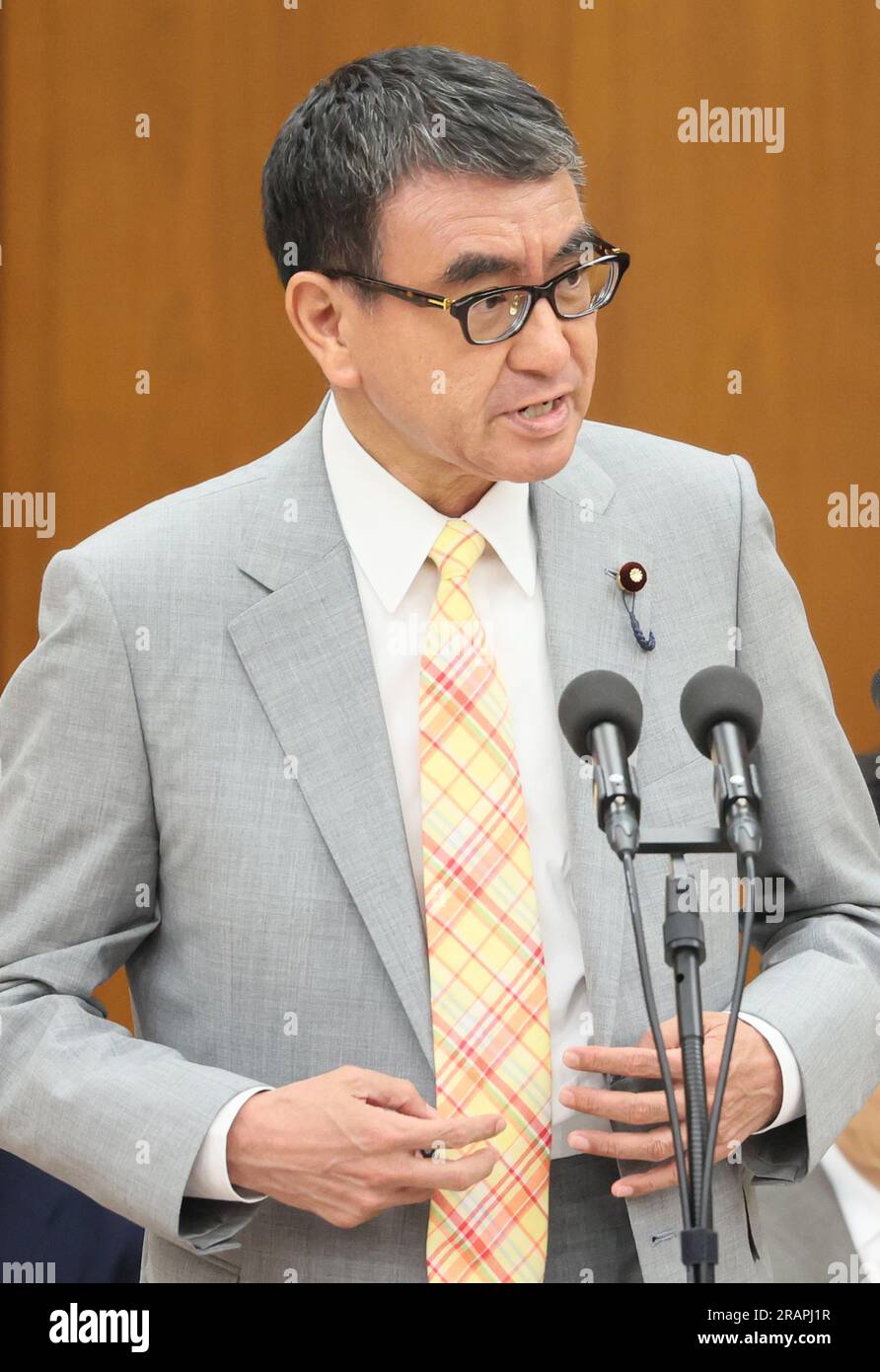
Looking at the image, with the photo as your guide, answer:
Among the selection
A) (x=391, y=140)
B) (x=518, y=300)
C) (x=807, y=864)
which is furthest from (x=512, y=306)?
(x=807, y=864)

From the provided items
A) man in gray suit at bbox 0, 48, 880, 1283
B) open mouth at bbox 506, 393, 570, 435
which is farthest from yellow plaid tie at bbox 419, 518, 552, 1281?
open mouth at bbox 506, 393, 570, 435

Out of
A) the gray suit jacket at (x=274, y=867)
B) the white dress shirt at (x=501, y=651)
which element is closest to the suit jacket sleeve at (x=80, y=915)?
the gray suit jacket at (x=274, y=867)

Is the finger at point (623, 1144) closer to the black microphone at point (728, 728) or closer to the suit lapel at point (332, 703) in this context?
the suit lapel at point (332, 703)

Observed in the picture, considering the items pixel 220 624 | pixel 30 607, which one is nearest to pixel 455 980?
pixel 220 624

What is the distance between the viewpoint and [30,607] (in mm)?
3045

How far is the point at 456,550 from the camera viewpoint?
1.52 meters

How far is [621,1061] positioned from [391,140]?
33.0 inches

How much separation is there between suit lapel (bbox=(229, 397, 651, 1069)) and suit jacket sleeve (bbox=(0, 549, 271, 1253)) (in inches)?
5.5

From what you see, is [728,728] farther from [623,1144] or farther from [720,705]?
[623,1144]

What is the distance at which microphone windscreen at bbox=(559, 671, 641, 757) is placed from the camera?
110cm

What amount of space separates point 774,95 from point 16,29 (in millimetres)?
1389

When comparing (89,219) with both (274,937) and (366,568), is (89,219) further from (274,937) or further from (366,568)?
(274,937)

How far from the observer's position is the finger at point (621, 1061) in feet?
4.25

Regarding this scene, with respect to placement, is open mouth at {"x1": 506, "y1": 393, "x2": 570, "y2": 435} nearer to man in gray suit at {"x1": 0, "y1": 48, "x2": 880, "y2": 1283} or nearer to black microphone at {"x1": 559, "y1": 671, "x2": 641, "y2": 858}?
man in gray suit at {"x1": 0, "y1": 48, "x2": 880, "y2": 1283}
